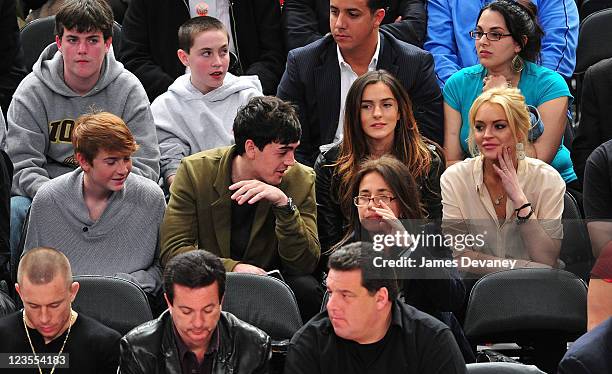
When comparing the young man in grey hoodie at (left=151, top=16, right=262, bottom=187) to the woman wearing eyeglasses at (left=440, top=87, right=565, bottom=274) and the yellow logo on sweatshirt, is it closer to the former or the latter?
the yellow logo on sweatshirt

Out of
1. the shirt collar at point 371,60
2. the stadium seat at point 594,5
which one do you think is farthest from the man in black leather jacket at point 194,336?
the stadium seat at point 594,5

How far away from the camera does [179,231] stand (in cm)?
517

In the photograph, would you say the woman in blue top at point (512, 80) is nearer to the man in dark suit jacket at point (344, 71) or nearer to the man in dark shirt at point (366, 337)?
the man in dark suit jacket at point (344, 71)

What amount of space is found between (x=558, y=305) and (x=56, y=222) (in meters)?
2.12

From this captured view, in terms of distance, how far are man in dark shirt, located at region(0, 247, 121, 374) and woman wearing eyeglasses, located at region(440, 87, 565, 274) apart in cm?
161

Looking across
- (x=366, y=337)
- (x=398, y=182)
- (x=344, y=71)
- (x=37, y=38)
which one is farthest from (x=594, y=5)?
(x=366, y=337)

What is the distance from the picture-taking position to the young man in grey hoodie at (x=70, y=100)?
5.70m

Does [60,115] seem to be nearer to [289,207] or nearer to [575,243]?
[289,207]

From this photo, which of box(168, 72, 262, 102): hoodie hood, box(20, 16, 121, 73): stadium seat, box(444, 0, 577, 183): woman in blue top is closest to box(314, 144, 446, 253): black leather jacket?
box(444, 0, 577, 183): woman in blue top

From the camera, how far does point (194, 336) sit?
425 cm

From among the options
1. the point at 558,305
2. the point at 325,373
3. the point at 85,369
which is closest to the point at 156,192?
the point at 85,369

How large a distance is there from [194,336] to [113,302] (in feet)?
→ 1.76

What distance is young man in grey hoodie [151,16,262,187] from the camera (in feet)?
19.6

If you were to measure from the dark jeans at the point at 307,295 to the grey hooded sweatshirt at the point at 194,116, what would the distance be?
1.08m
